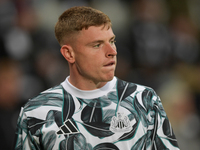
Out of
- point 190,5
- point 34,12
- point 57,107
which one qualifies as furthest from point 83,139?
point 190,5

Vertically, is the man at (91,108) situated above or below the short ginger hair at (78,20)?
below

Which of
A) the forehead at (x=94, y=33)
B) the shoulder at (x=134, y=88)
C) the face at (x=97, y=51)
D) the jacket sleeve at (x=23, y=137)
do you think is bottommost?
the jacket sleeve at (x=23, y=137)

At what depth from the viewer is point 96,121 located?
1.99m

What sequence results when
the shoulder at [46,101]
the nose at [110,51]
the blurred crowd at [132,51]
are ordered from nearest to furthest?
the nose at [110,51] → the shoulder at [46,101] → the blurred crowd at [132,51]

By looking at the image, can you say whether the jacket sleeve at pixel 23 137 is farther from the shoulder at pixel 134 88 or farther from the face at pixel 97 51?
the shoulder at pixel 134 88

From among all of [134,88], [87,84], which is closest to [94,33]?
[87,84]

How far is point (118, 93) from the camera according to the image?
2078mm

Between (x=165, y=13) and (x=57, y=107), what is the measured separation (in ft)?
10.6

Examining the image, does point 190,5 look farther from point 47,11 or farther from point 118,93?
point 118,93

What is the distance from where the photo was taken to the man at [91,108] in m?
1.95

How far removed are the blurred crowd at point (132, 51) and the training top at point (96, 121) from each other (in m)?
1.87

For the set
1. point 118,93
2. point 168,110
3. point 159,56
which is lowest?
point 168,110

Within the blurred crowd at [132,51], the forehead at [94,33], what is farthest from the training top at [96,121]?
the blurred crowd at [132,51]

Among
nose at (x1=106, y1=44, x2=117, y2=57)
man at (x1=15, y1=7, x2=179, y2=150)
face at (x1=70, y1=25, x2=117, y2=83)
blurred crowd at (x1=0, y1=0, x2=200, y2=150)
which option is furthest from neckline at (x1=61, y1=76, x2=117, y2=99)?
blurred crowd at (x1=0, y1=0, x2=200, y2=150)
